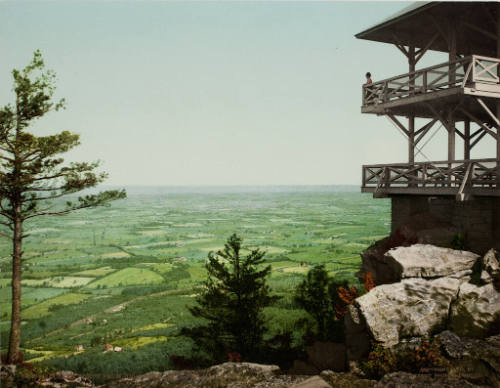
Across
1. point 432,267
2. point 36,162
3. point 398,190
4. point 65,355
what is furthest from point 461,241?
point 65,355

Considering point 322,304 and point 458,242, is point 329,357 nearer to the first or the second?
point 458,242

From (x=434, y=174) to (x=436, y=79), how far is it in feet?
13.3

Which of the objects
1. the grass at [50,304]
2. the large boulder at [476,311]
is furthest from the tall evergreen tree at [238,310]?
the grass at [50,304]

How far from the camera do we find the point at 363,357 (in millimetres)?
14453

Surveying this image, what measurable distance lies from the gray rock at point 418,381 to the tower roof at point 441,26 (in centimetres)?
1399

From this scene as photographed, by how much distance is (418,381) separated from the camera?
11133mm

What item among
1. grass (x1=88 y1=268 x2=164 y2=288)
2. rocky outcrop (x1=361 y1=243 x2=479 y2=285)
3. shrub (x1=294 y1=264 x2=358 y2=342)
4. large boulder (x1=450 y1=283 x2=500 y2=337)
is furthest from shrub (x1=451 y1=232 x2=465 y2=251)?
grass (x1=88 y1=268 x2=164 y2=288)

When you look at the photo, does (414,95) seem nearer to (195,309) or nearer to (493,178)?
(493,178)

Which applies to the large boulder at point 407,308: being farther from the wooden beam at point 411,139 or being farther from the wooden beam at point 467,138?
the wooden beam at point 467,138

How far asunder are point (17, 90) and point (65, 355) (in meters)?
20.2

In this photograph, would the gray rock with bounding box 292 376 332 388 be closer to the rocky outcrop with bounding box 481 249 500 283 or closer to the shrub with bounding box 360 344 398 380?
the shrub with bounding box 360 344 398 380

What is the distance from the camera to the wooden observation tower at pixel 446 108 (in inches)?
664

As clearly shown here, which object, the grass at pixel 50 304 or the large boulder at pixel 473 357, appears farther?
the grass at pixel 50 304

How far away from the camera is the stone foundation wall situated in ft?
55.6
